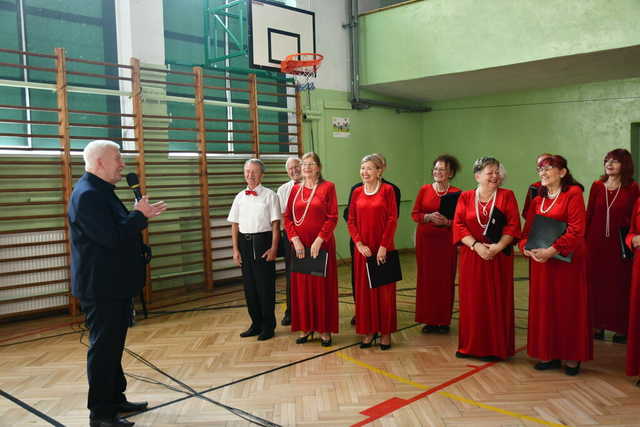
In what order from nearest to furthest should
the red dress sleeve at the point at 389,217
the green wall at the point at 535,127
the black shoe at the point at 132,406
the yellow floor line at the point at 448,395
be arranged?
the yellow floor line at the point at 448,395
the black shoe at the point at 132,406
the red dress sleeve at the point at 389,217
the green wall at the point at 535,127

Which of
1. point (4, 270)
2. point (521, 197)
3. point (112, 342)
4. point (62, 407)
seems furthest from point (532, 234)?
point (521, 197)

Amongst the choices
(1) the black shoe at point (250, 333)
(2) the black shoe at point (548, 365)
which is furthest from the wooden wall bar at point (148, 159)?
(2) the black shoe at point (548, 365)

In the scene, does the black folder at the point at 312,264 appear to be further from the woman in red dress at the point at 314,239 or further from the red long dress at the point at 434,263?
the red long dress at the point at 434,263

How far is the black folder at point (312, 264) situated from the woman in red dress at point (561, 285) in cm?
144

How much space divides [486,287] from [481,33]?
15.1ft

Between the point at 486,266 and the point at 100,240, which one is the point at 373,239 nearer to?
the point at 486,266

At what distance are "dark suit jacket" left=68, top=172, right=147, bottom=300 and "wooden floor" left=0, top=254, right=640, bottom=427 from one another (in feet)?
2.76

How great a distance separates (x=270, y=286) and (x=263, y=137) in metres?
3.83

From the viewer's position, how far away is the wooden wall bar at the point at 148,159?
210 inches

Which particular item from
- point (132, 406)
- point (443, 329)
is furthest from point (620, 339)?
point (132, 406)

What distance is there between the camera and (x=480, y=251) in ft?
12.0

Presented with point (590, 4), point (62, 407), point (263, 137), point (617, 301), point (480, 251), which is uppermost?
point (590, 4)

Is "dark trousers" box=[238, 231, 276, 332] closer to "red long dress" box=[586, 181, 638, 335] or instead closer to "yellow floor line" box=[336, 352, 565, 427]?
"yellow floor line" box=[336, 352, 565, 427]

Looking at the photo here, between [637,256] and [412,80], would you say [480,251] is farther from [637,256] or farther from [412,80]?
[412,80]
